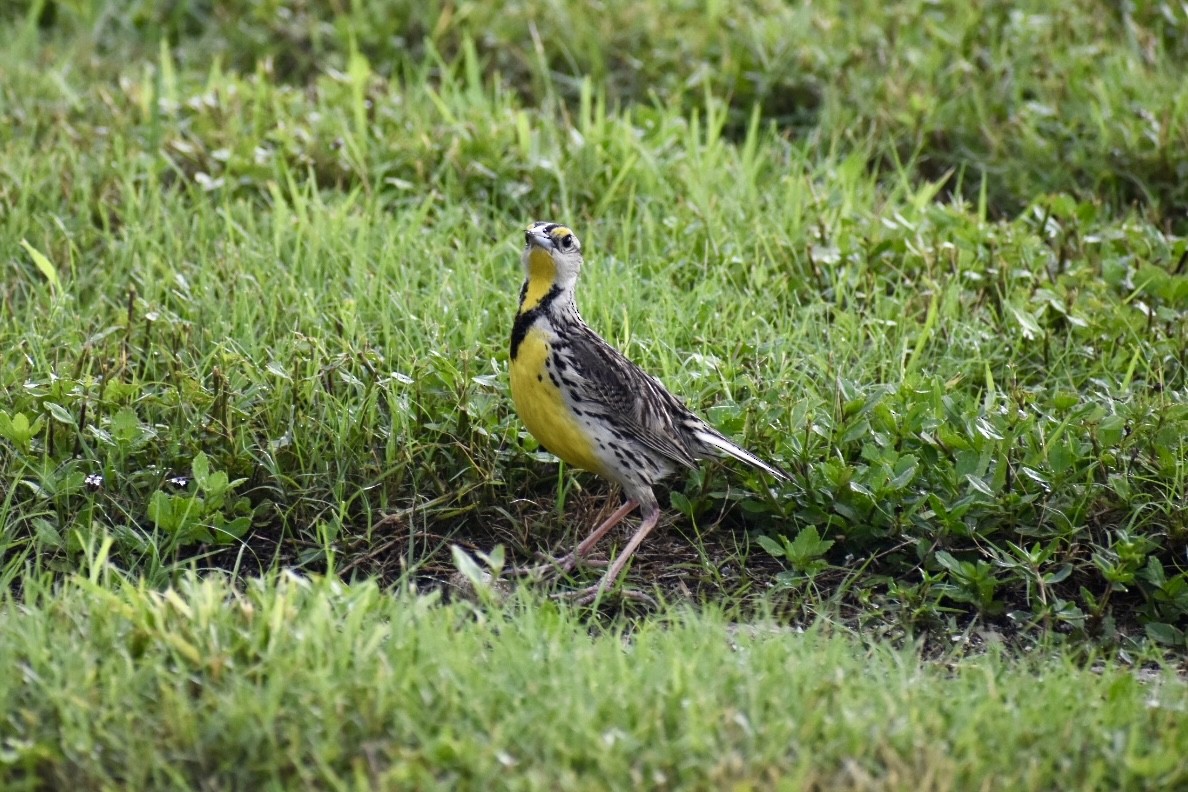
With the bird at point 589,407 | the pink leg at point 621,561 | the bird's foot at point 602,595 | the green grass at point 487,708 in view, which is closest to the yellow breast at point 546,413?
the bird at point 589,407

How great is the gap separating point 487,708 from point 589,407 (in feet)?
4.39

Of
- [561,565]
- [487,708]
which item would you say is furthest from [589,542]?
[487,708]

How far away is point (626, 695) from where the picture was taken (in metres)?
3.89

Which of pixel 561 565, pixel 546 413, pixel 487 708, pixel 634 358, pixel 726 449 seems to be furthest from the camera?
pixel 634 358

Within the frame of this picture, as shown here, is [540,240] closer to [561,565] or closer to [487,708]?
[561,565]

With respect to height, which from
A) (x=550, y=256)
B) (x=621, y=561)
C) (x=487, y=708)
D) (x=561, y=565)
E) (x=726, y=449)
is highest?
(x=550, y=256)

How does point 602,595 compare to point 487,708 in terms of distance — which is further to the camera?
point 602,595

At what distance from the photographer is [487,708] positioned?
3.88m

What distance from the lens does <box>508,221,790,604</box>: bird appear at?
4965 mm

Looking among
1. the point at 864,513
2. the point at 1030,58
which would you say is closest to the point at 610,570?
the point at 864,513

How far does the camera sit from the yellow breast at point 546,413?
4949mm

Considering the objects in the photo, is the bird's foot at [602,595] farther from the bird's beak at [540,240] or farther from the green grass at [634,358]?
the bird's beak at [540,240]

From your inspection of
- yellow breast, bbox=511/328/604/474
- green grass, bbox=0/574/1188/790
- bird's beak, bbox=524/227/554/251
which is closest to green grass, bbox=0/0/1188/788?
green grass, bbox=0/574/1188/790

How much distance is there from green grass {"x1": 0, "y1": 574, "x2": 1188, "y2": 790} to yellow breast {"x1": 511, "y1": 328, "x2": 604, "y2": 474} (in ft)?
2.56
